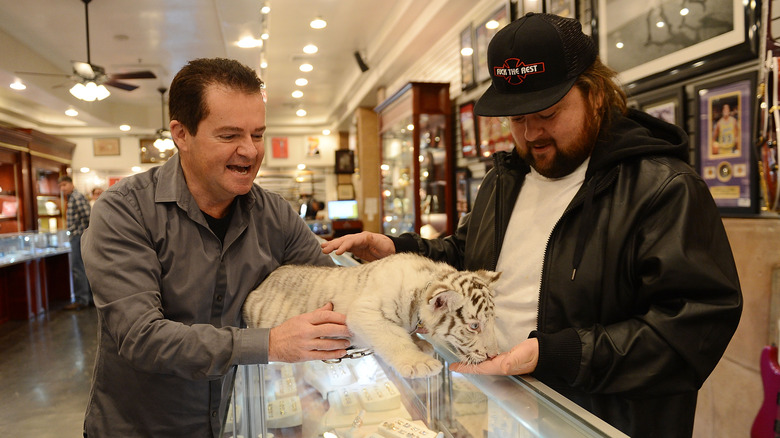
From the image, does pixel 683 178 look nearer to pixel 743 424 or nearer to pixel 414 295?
pixel 414 295

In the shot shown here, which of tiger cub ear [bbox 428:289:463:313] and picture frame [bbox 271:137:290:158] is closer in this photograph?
tiger cub ear [bbox 428:289:463:313]

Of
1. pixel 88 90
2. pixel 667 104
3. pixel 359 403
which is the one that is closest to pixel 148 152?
pixel 88 90

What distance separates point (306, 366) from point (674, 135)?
1.45 meters

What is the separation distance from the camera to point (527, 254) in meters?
1.72

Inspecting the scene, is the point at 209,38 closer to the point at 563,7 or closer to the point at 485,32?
the point at 485,32

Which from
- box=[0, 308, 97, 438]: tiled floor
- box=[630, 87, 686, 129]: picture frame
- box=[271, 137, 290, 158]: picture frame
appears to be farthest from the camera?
box=[271, 137, 290, 158]: picture frame

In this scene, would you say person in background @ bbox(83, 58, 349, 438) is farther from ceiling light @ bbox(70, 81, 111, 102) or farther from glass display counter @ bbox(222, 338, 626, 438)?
ceiling light @ bbox(70, 81, 111, 102)

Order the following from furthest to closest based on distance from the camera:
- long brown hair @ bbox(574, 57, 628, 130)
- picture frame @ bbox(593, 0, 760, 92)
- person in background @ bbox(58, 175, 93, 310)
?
person in background @ bbox(58, 175, 93, 310), picture frame @ bbox(593, 0, 760, 92), long brown hair @ bbox(574, 57, 628, 130)

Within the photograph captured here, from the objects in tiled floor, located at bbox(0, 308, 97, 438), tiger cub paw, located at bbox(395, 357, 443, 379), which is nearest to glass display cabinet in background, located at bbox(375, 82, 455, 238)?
tiled floor, located at bbox(0, 308, 97, 438)

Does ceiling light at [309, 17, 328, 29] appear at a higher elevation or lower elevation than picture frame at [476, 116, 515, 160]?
higher

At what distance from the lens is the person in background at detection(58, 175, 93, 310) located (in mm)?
8531

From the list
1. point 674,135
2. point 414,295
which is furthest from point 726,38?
point 414,295

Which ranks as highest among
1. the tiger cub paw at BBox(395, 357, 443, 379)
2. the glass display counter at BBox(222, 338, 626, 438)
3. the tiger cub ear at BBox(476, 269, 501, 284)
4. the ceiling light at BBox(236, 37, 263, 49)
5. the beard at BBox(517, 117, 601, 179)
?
the ceiling light at BBox(236, 37, 263, 49)

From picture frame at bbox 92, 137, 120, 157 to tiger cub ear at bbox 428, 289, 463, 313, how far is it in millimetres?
17548
